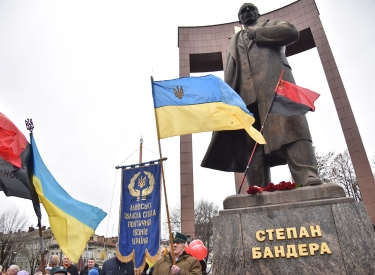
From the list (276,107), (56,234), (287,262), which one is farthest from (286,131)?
(56,234)

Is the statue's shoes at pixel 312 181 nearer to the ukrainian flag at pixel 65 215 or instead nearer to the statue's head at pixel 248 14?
the ukrainian flag at pixel 65 215

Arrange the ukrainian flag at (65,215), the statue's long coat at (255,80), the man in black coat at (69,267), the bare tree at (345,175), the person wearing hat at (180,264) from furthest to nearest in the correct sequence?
the bare tree at (345,175) → the man in black coat at (69,267) → the statue's long coat at (255,80) → the ukrainian flag at (65,215) → the person wearing hat at (180,264)

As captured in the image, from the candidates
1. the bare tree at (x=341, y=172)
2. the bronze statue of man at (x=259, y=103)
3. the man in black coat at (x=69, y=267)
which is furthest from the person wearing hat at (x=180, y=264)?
the bare tree at (x=341, y=172)

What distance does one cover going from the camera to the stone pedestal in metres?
3.14

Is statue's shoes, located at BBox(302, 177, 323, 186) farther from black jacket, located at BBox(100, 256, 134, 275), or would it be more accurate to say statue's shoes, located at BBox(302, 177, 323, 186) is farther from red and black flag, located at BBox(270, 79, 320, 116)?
black jacket, located at BBox(100, 256, 134, 275)

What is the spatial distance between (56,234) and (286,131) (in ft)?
11.1

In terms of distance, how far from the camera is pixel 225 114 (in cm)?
413

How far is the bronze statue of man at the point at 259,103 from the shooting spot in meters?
4.30

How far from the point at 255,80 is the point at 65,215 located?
3534 mm

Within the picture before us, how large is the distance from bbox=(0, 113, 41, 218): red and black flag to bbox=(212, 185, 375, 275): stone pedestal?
7.96 feet

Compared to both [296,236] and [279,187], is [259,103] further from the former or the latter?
[296,236]

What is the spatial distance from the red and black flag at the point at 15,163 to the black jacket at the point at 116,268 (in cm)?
192

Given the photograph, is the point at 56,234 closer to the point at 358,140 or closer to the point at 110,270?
the point at 110,270

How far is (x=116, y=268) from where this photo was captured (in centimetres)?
503
